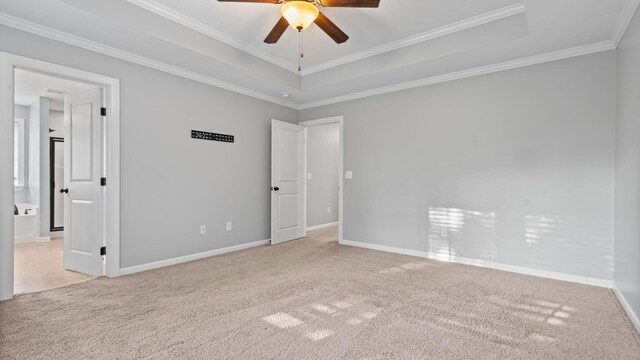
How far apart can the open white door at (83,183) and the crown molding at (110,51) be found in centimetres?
46

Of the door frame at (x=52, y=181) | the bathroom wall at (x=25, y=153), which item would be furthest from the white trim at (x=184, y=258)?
the bathroom wall at (x=25, y=153)

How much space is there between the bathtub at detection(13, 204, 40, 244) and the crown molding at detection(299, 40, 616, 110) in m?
5.45

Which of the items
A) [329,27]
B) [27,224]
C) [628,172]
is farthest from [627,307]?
[27,224]

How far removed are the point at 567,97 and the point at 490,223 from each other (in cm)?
158

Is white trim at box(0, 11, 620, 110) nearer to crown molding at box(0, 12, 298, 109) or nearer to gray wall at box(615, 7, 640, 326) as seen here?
crown molding at box(0, 12, 298, 109)

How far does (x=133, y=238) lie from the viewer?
3.54m

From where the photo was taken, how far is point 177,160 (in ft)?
13.0

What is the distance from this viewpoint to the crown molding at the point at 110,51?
276cm

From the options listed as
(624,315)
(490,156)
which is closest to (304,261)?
(490,156)

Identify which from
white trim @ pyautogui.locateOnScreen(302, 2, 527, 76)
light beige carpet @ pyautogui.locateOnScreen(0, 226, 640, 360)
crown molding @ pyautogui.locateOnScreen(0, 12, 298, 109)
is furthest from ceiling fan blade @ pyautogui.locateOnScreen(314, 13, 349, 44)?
light beige carpet @ pyautogui.locateOnScreen(0, 226, 640, 360)

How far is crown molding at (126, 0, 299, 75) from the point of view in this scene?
9.77 ft

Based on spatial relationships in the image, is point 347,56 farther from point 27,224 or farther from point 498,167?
point 27,224

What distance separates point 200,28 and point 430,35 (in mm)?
2534

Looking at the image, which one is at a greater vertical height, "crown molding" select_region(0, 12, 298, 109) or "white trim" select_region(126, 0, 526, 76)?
"white trim" select_region(126, 0, 526, 76)
